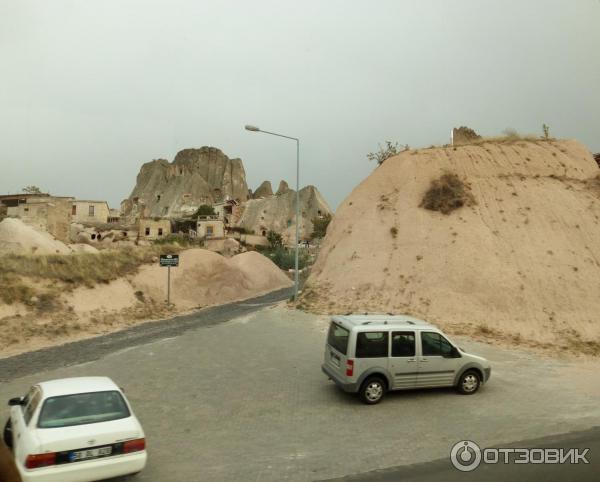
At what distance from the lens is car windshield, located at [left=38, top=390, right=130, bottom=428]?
6.49 meters

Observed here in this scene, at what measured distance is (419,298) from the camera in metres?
20.6

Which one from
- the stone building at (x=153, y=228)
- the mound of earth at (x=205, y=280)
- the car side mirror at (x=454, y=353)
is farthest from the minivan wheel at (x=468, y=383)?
the stone building at (x=153, y=228)

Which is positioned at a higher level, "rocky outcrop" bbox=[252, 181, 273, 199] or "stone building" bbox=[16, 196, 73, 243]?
"rocky outcrop" bbox=[252, 181, 273, 199]

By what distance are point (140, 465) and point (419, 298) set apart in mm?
16277

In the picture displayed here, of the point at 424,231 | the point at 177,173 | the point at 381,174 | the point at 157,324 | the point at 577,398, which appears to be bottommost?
the point at 157,324

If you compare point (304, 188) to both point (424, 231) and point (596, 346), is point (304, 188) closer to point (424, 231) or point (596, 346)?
point (424, 231)

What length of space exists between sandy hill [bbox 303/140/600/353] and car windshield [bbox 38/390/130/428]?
47.5 ft

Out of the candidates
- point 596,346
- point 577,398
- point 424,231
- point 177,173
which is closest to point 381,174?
point 424,231

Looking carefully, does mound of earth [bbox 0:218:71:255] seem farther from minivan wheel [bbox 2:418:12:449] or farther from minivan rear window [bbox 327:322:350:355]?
minivan rear window [bbox 327:322:350:355]

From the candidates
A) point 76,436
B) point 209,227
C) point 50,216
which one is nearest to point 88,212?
point 209,227

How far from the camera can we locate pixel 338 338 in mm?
10750

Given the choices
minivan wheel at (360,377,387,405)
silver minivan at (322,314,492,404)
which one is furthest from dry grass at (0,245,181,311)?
minivan wheel at (360,377,387,405)

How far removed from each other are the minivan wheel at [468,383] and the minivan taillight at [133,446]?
7.70 m

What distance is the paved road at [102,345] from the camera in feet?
46.5
